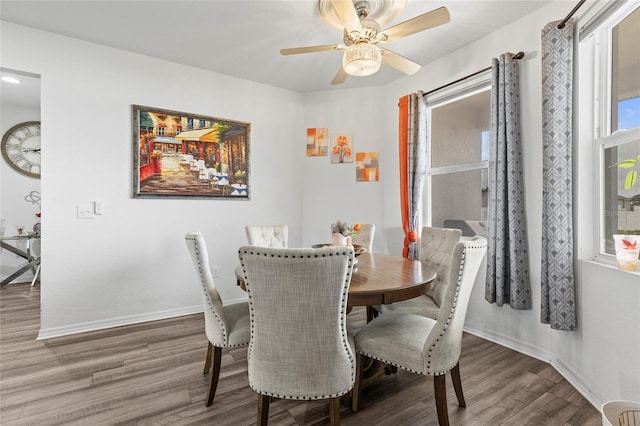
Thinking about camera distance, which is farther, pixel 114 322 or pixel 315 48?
pixel 114 322

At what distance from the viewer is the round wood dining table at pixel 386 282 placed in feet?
4.89

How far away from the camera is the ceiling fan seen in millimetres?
1811

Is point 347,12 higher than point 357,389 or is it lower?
higher

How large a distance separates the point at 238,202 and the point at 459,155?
249 centimetres

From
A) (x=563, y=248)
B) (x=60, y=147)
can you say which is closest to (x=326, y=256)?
(x=563, y=248)

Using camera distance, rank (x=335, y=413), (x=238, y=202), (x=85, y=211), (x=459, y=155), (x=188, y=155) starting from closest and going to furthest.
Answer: (x=335, y=413) → (x=85, y=211) → (x=459, y=155) → (x=188, y=155) → (x=238, y=202)

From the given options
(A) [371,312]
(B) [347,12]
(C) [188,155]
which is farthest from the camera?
(C) [188,155]

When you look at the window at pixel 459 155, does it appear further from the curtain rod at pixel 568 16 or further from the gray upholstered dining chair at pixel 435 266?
the gray upholstered dining chair at pixel 435 266

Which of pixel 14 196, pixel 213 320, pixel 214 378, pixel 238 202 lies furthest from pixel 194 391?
pixel 14 196

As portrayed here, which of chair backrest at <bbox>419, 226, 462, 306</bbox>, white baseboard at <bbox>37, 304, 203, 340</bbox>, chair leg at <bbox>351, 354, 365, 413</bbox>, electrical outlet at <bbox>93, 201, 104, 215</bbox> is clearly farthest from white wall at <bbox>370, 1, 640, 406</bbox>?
electrical outlet at <bbox>93, 201, 104, 215</bbox>

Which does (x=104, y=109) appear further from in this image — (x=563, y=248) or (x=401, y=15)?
(x=563, y=248)

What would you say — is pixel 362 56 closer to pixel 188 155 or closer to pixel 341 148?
pixel 341 148

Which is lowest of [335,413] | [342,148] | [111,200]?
[335,413]

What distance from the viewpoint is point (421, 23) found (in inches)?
72.9
